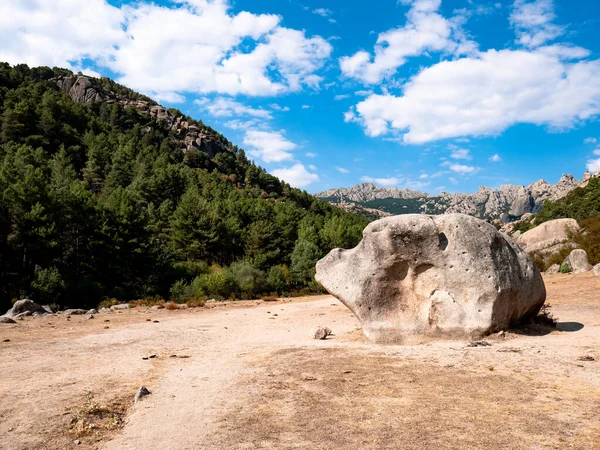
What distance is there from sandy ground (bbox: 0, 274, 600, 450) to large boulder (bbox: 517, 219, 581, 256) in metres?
24.2

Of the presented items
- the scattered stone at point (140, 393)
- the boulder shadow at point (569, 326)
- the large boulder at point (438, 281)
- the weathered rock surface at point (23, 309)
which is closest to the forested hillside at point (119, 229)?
the weathered rock surface at point (23, 309)

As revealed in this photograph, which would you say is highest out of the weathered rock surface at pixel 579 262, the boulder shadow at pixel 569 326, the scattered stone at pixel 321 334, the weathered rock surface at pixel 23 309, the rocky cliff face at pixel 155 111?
the rocky cliff face at pixel 155 111

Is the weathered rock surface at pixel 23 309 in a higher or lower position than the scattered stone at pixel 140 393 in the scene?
higher

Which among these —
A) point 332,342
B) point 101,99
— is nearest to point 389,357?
point 332,342

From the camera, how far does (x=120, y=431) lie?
5.46 metres

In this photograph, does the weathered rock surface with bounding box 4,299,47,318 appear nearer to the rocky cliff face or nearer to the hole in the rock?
the hole in the rock

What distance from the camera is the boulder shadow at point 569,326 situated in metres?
10.9

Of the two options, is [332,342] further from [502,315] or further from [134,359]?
[134,359]

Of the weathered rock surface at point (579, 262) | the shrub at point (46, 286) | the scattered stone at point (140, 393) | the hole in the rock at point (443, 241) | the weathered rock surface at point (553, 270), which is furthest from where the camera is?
the weathered rock surface at point (553, 270)

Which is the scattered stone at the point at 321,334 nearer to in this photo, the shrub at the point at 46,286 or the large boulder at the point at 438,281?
the large boulder at the point at 438,281

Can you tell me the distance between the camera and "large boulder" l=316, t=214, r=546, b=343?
9.96 m

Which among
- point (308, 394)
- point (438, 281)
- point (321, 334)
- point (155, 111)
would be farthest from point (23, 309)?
point (155, 111)

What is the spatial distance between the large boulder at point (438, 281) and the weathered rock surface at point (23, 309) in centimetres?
1556

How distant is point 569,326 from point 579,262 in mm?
15478
